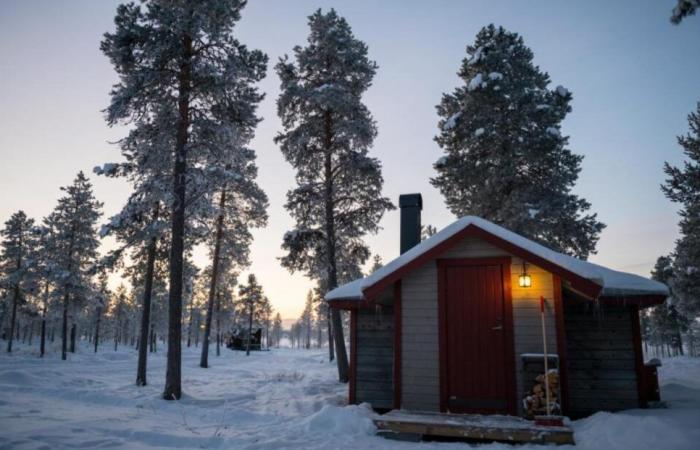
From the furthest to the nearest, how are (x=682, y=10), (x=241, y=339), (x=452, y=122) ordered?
(x=241, y=339), (x=452, y=122), (x=682, y=10)

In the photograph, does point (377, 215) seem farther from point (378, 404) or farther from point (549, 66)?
point (549, 66)

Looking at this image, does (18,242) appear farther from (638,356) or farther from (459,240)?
(638,356)

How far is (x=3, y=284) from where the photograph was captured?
32.8 metres

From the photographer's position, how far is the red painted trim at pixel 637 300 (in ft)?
27.5

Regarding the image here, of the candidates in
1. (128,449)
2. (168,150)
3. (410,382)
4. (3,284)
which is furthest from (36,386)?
(3,284)

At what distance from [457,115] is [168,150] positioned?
1075cm

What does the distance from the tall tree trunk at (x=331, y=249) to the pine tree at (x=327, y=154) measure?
4 centimetres

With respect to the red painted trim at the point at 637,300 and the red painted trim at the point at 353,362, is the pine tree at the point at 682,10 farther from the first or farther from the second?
the red painted trim at the point at 353,362

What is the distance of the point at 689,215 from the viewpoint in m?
20.8

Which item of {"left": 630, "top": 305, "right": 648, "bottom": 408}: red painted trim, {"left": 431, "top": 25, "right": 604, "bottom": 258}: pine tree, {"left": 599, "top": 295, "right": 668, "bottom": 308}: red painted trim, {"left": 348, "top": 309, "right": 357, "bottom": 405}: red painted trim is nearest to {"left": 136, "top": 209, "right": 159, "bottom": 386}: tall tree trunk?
{"left": 348, "top": 309, "right": 357, "bottom": 405}: red painted trim

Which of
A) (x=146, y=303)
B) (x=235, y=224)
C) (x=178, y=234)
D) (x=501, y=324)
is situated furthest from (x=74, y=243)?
(x=501, y=324)

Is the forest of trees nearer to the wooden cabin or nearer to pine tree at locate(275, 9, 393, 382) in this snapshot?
pine tree at locate(275, 9, 393, 382)

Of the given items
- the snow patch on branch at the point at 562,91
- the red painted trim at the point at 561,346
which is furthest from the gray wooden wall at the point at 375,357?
the snow patch on branch at the point at 562,91

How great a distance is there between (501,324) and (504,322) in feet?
0.24
